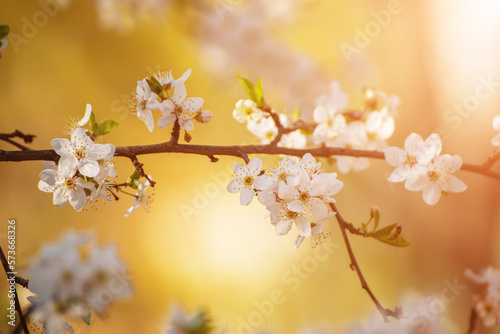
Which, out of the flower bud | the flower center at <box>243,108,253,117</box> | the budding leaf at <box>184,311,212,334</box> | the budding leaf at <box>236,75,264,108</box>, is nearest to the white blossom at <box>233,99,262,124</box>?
the flower center at <box>243,108,253,117</box>

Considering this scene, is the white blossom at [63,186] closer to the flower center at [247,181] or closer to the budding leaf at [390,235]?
the flower center at [247,181]

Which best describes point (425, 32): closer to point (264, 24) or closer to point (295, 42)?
point (295, 42)

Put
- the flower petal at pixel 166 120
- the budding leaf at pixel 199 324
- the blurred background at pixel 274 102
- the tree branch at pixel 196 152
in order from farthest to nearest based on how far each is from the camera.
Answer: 1. the blurred background at pixel 274 102
2. the budding leaf at pixel 199 324
3. the flower petal at pixel 166 120
4. the tree branch at pixel 196 152

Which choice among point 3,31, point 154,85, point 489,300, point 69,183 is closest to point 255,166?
point 154,85

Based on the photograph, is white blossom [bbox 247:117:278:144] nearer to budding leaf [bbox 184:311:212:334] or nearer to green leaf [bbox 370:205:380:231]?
green leaf [bbox 370:205:380:231]

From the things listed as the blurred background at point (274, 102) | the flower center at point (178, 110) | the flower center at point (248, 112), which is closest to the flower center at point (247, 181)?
the flower center at point (178, 110)
